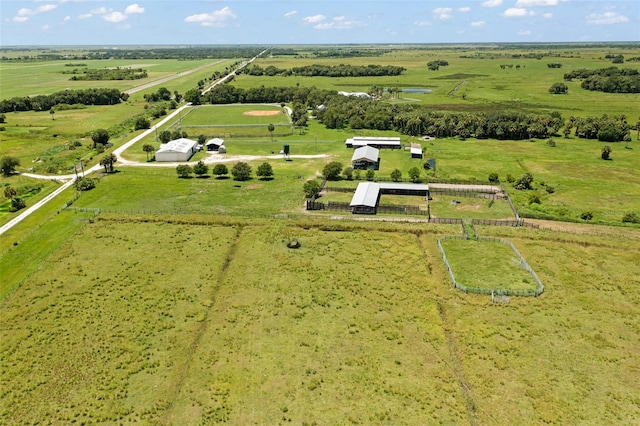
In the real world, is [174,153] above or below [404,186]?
above

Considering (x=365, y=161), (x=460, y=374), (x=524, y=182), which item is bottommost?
(x=460, y=374)

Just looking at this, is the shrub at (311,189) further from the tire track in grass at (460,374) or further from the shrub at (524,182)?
the shrub at (524,182)

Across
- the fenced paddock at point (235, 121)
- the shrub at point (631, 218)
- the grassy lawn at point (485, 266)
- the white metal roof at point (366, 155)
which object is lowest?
the grassy lawn at point (485, 266)

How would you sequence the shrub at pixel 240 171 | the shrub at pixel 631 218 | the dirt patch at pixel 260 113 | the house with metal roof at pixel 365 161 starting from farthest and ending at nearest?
the dirt patch at pixel 260 113, the house with metal roof at pixel 365 161, the shrub at pixel 240 171, the shrub at pixel 631 218

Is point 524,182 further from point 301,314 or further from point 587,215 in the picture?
point 301,314

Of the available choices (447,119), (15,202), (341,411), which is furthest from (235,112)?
(341,411)

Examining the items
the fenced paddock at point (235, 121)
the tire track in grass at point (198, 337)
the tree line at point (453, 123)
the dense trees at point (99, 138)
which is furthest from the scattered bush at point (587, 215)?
the dense trees at point (99, 138)

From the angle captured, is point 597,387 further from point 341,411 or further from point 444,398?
point 341,411

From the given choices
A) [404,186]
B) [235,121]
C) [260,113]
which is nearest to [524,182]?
[404,186]
